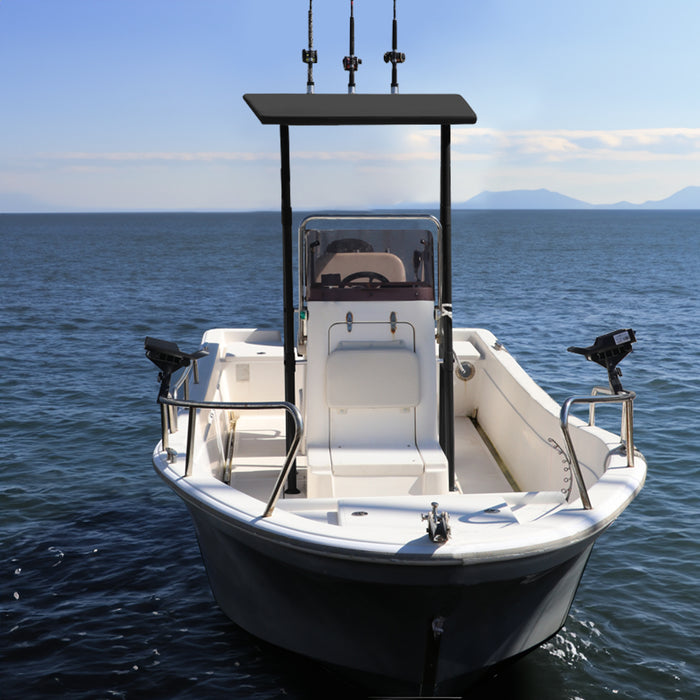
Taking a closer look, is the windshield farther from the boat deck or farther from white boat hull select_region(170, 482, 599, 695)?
white boat hull select_region(170, 482, 599, 695)

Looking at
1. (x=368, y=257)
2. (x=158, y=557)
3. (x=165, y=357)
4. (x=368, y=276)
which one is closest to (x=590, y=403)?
(x=368, y=276)

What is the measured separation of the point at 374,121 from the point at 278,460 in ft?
9.68

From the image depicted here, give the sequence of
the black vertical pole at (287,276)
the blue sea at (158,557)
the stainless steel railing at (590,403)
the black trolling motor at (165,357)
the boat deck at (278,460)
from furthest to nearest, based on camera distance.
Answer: the boat deck at (278,460)
the black vertical pole at (287,276)
the blue sea at (158,557)
the black trolling motor at (165,357)
the stainless steel railing at (590,403)

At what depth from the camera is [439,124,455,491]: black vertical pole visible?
19.4 ft

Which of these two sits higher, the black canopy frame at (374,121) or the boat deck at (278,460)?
the black canopy frame at (374,121)

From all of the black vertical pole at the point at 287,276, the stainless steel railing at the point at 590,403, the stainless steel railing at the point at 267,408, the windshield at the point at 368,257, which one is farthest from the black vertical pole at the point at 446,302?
the stainless steel railing at the point at 267,408

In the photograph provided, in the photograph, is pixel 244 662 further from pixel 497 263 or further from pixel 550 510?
pixel 497 263

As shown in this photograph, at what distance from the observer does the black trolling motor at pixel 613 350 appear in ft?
15.8

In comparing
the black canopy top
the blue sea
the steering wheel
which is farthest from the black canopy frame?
the blue sea

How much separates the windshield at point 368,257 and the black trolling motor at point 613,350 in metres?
1.56

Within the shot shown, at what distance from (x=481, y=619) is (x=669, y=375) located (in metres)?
11.2

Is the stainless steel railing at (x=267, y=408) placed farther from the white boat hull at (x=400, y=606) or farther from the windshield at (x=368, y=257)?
the windshield at (x=368, y=257)

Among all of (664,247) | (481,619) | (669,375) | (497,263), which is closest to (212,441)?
(481,619)

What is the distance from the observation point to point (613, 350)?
15.9 ft
